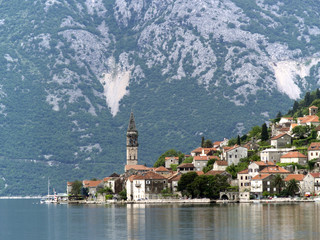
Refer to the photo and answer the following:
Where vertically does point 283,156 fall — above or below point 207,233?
above

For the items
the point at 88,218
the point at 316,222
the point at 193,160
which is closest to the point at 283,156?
the point at 193,160

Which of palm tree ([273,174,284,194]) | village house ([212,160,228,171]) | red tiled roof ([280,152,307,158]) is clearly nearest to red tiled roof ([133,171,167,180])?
village house ([212,160,228,171])

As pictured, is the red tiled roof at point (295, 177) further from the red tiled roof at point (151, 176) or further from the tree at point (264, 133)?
the red tiled roof at point (151, 176)

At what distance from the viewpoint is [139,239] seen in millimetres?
105812

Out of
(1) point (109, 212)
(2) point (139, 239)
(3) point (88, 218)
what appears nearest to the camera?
(2) point (139, 239)

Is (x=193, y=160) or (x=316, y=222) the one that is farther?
(x=193, y=160)

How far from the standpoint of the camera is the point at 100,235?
368ft

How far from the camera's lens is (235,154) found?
608 ft

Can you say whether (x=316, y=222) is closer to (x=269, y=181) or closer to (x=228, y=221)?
(x=228, y=221)

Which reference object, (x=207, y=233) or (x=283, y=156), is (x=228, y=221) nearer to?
(x=207, y=233)

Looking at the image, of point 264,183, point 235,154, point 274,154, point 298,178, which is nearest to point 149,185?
point 235,154

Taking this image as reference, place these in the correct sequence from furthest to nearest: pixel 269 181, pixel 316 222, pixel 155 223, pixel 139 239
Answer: pixel 269 181
pixel 155 223
pixel 316 222
pixel 139 239

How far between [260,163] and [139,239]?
6838 cm

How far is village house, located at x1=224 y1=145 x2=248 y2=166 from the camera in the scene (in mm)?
184750
